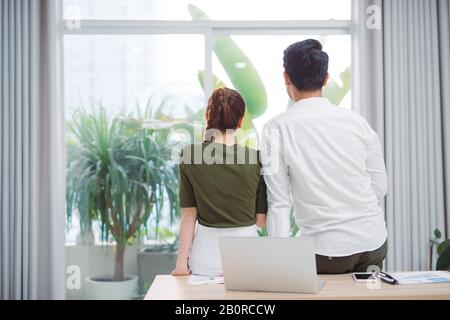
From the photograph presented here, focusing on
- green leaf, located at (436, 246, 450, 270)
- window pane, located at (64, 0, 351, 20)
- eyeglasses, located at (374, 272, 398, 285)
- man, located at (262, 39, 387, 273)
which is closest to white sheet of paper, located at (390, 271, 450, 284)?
eyeglasses, located at (374, 272, 398, 285)

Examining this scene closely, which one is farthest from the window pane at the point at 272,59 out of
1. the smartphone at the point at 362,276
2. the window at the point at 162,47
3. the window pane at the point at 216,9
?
the smartphone at the point at 362,276

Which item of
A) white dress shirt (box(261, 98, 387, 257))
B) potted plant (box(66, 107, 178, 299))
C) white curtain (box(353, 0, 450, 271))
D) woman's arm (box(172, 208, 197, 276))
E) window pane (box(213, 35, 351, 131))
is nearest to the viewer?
white dress shirt (box(261, 98, 387, 257))

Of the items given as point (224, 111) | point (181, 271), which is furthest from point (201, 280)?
point (224, 111)

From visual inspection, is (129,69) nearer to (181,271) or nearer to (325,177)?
(181,271)

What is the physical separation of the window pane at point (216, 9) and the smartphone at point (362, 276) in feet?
8.31

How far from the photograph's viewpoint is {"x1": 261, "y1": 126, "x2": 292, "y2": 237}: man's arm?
1.74 metres

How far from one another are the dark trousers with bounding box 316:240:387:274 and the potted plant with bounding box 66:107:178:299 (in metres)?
2.07

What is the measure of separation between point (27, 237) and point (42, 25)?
58.1 inches

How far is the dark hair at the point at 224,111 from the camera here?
2.00 metres

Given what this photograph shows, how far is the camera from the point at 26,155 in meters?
3.54

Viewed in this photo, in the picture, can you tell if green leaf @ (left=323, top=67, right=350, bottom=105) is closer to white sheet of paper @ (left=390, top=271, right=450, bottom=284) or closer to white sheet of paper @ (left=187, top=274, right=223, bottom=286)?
white sheet of paper @ (left=390, top=271, right=450, bottom=284)

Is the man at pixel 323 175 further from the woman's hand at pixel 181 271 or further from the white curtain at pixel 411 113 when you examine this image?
the white curtain at pixel 411 113

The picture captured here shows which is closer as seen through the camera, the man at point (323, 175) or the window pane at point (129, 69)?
the man at point (323, 175)
